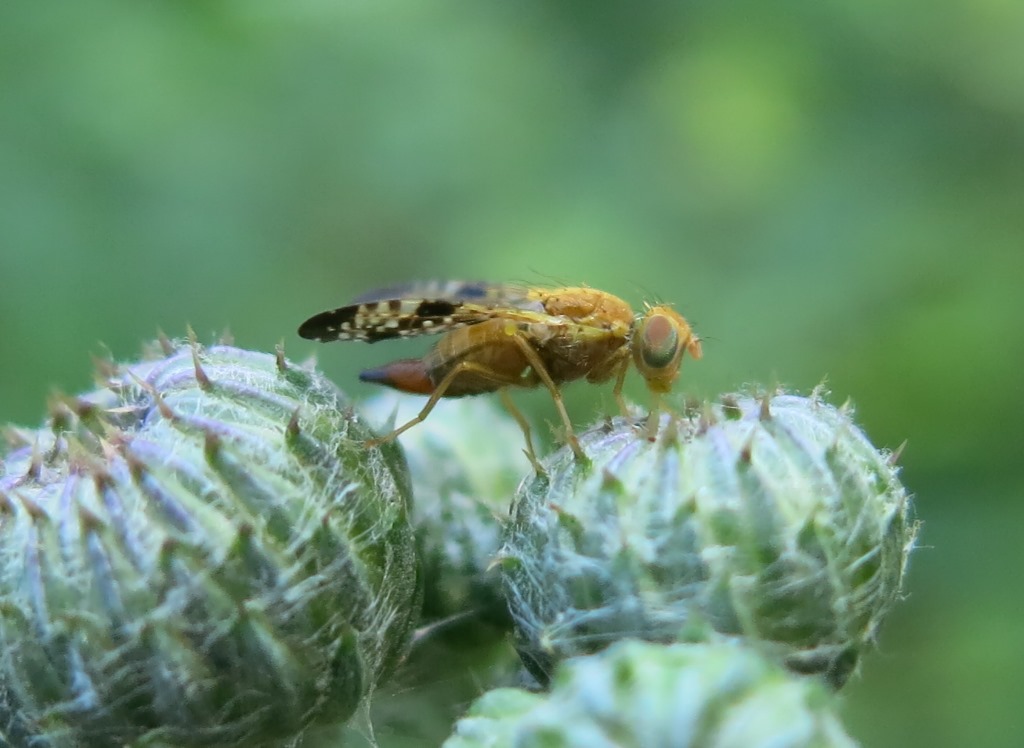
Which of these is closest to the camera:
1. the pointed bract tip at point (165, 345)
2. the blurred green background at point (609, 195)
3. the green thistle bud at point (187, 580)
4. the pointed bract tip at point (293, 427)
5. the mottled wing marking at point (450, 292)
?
the green thistle bud at point (187, 580)

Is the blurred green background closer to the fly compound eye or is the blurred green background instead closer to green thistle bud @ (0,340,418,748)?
the fly compound eye

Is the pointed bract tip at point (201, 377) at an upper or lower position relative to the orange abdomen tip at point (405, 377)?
upper

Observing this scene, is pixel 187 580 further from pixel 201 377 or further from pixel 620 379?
pixel 620 379

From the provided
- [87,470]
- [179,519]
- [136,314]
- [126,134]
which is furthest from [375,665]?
[126,134]

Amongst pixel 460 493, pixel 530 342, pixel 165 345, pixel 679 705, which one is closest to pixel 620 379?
pixel 530 342

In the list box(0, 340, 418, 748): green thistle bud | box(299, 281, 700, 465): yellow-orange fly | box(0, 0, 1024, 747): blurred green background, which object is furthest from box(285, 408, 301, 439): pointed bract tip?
box(0, 0, 1024, 747): blurred green background

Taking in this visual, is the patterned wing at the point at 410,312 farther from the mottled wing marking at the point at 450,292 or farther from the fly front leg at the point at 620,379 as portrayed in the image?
the fly front leg at the point at 620,379

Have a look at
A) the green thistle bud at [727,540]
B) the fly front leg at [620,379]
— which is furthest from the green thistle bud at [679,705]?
the fly front leg at [620,379]
